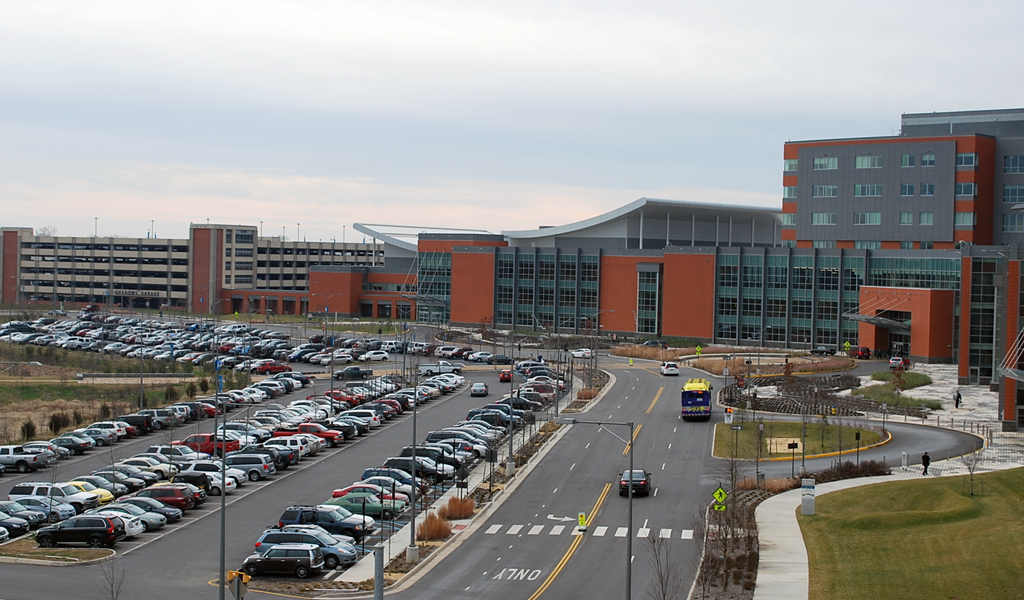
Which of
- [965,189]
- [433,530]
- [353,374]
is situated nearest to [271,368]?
[353,374]

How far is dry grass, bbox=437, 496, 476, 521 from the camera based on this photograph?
50.2 m

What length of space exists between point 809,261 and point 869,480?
75.0 meters

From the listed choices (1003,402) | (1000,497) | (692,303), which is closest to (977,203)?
(692,303)

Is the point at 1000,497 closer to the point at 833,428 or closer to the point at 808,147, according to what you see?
the point at 833,428

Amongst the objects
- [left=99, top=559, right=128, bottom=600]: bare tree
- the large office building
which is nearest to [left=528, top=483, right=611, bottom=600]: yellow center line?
[left=99, top=559, right=128, bottom=600]: bare tree

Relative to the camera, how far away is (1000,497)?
5134 cm

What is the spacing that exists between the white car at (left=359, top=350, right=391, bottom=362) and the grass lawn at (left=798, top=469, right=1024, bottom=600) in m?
73.7

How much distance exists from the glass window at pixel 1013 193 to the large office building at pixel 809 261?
12 cm

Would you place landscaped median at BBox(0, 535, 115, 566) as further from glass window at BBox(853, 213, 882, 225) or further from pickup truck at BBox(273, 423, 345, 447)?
glass window at BBox(853, 213, 882, 225)

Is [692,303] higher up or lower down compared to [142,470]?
higher up

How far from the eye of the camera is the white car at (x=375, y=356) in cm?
12031

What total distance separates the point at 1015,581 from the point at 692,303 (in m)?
98.4

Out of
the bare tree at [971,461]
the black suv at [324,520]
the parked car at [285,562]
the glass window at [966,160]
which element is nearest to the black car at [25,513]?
the black suv at [324,520]

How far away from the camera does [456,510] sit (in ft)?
165
